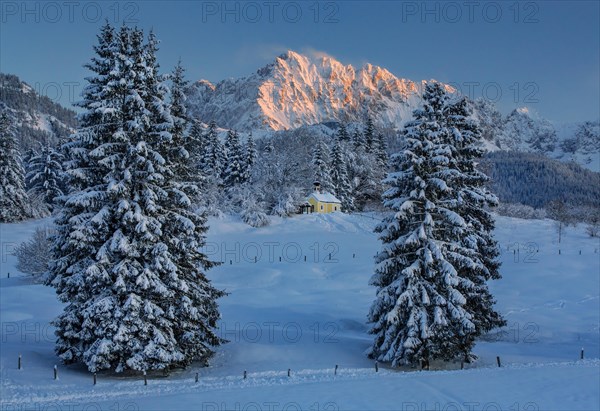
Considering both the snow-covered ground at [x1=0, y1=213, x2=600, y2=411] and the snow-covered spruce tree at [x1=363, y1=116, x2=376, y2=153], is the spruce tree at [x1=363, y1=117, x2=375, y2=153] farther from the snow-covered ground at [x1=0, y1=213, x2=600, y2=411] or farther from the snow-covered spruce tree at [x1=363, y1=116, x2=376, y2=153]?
the snow-covered ground at [x1=0, y1=213, x2=600, y2=411]

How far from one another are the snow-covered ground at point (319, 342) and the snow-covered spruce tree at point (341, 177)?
1701 cm

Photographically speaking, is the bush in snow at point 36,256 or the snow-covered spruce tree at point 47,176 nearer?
the bush in snow at point 36,256

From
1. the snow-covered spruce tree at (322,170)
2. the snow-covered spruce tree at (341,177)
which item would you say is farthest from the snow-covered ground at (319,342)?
the snow-covered spruce tree at (341,177)

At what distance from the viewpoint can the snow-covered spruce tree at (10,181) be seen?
2293 inches

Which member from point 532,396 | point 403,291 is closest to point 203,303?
point 403,291

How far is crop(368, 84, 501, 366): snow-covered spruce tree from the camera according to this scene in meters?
20.3

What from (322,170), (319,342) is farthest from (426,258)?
(322,170)

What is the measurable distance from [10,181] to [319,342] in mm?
49793

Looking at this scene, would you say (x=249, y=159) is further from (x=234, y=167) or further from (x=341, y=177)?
(x=341, y=177)

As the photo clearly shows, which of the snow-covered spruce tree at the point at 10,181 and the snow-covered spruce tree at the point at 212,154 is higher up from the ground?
the snow-covered spruce tree at the point at 212,154

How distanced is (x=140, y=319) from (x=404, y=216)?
11599mm

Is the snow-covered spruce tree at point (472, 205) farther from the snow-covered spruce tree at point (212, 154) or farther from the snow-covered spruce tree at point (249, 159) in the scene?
the snow-covered spruce tree at point (212, 154)

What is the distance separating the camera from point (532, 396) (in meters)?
15.5

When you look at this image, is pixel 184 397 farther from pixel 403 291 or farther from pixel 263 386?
pixel 403 291
